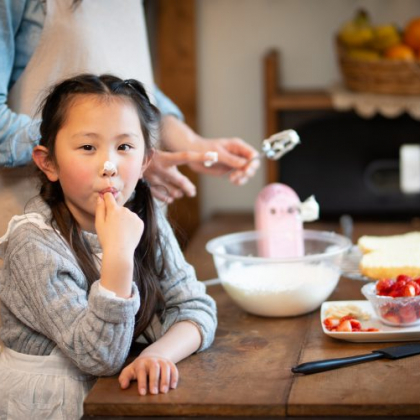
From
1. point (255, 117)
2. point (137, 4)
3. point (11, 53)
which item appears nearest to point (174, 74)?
point (255, 117)

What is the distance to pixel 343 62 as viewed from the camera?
9.43 feet

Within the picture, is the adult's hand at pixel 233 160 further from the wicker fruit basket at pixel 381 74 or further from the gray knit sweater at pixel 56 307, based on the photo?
Result: the wicker fruit basket at pixel 381 74

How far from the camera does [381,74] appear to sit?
9.16 ft

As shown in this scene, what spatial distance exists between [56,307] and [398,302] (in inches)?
21.0

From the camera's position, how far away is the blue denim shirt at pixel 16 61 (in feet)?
5.08

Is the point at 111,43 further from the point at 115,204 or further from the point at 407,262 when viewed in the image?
the point at 407,262

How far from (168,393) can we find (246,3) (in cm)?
233

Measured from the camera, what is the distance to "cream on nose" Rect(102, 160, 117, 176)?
1319mm

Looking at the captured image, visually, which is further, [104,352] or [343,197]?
[343,197]

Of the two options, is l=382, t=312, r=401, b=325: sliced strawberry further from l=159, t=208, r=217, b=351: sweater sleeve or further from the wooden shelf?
the wooden shelf

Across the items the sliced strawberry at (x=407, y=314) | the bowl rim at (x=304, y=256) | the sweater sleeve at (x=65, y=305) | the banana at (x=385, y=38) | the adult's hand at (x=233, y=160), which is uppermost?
the banana at (x=385, y=38)

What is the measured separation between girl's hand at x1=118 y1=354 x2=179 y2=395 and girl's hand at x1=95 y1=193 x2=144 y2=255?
162 millimetres

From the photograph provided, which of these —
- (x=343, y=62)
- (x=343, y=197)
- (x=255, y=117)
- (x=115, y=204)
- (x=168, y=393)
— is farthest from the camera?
A: (x=255, y=117)

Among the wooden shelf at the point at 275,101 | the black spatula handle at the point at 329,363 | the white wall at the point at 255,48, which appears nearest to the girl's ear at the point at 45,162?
the black spatula handle at the point at 329,363
